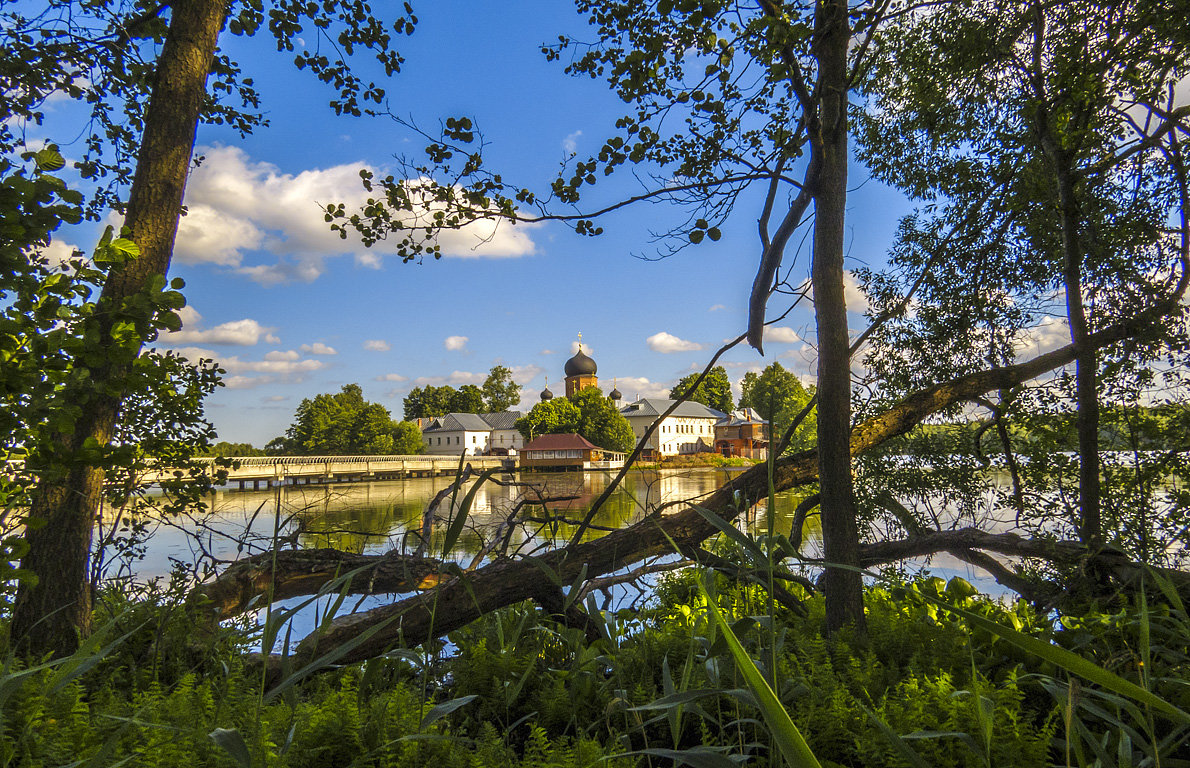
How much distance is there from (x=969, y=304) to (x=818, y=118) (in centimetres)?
267

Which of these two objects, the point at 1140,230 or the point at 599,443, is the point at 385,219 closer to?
the point at 1140,230

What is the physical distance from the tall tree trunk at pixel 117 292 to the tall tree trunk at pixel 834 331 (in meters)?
2.97

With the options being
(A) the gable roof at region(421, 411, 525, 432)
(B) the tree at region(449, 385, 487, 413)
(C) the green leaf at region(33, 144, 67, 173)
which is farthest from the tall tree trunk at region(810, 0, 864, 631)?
(B) the tree at region(449, 385, 487, 413)

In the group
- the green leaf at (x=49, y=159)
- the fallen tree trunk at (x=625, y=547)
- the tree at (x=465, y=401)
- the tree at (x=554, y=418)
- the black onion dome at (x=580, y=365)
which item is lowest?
the fallen tree trunk at (x=625, y=547)

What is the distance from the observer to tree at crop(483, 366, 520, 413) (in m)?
94.2

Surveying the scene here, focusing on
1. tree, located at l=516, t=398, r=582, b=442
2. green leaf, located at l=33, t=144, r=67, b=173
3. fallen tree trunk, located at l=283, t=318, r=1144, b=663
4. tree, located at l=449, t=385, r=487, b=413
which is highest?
tree, located at l=449, t=385, r=487, b=413

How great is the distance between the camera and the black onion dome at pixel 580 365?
86.0m

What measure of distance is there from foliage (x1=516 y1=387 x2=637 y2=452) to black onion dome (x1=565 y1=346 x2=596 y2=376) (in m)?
17.2

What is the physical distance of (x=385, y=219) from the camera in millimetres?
3137

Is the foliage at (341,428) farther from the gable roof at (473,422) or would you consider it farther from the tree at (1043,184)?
the tree at (1043,184)

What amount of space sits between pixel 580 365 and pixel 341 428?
39.2 meters

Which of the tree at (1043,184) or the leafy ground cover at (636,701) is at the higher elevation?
the tree at (1043,184)

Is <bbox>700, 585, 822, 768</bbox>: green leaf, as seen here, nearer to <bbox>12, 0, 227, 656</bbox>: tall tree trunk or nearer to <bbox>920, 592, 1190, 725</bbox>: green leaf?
<bbox>920, 592, 1190, 725</bbox>: green leaf

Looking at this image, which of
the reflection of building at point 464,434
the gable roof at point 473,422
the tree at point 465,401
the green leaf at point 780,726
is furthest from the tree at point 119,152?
the tree at point 465,401
